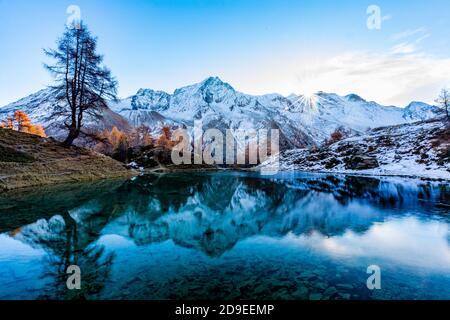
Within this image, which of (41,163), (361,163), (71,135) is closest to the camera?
(41,163)

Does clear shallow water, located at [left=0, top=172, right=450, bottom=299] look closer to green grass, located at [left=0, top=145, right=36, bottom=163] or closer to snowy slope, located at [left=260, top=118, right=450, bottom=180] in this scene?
green grass, located at [left=0, top=145, right=36, bottom=163]

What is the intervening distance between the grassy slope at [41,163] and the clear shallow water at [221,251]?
7.45 meters

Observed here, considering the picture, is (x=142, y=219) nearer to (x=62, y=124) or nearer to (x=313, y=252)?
(x=313, y=252)

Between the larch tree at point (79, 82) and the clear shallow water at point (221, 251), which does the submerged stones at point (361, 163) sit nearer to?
the clear shallow water at point (221, 251)

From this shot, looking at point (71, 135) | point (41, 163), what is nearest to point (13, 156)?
point (41, 163)

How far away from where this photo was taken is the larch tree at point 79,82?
25970 mm

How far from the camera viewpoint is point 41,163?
2222 centimetres

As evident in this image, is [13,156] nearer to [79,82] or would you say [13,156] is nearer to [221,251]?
[79,82]

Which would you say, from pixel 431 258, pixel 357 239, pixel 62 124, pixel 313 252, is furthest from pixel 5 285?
pixel 62 124

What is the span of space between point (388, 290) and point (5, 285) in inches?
310

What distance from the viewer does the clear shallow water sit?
16.8 ft

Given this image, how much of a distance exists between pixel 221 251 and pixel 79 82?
27.4m

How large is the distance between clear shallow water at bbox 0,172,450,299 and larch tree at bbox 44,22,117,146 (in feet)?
50.0

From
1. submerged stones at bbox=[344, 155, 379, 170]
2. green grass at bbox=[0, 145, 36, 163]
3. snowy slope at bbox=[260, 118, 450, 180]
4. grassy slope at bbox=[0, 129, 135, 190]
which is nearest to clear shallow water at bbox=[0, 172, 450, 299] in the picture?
grassy slope at bbox=[0, 129, 135, 190]
